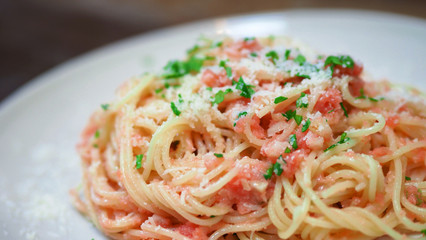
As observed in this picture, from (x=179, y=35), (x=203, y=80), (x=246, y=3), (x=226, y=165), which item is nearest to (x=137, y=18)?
(x=246, y=3)

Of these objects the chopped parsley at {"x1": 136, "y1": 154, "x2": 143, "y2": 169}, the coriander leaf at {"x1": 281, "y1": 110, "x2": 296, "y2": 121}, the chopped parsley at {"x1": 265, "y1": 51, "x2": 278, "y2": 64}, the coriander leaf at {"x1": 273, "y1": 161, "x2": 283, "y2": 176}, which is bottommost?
the chopped parsley at {"x1": 136, "y1": 154, "x2": 143, "y2": 169}

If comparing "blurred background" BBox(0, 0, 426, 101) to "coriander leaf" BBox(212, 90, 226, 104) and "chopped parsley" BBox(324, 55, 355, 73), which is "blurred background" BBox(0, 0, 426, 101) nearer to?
"chopped parsley" BBox(324, 55, 355, 73)

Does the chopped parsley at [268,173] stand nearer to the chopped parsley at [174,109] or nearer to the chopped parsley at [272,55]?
the chopped parsley at [174,109]

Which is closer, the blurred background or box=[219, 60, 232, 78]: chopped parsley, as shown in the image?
box=[219, 60, 232, 78]: chopped parsley

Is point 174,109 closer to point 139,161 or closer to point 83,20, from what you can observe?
point 139,161

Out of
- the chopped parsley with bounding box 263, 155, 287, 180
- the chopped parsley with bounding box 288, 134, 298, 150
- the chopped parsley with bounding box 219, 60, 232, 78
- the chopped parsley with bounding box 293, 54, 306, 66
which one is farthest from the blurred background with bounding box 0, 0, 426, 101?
the chopped parsley with bounding box 263, 155, 287, 180

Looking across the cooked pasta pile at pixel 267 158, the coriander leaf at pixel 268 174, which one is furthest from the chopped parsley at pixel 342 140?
the coriander leaf at pixel 268 174

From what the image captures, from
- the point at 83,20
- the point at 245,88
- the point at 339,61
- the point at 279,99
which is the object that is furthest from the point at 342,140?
the point at 83,20
